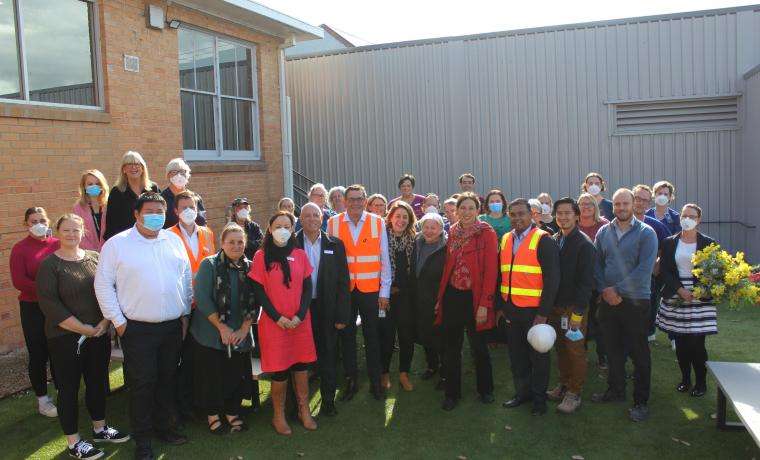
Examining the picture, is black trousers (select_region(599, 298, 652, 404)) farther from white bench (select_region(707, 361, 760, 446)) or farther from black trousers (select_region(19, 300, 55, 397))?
black trousers (select_region(19, 300, 55, 397))

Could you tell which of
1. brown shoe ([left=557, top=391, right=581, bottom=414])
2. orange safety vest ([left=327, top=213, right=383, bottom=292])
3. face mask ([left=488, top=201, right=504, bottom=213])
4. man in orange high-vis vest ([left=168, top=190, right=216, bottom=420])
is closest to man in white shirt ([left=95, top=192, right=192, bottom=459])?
man in orange high-vis vest ([left=168, top=190, right=216, bottom=420])

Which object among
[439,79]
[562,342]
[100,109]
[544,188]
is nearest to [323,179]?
[439,79]

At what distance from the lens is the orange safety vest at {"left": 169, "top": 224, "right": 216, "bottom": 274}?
5262 millimetres

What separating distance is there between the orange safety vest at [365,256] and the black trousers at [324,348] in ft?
1.37

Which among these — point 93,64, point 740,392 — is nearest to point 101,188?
point 93,64

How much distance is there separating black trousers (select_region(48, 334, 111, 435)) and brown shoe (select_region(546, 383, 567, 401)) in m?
3.84

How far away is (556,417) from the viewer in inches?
206

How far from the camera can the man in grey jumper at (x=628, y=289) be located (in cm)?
516

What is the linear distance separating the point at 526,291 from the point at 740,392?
169cm

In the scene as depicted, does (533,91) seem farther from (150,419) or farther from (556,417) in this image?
(150,419)

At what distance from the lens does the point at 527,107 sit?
1139cm

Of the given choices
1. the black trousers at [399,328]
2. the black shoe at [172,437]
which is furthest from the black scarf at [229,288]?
the black trousers at [399,328]

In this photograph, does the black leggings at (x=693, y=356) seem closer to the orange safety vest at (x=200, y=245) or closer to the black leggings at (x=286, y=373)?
the black leggings at (x=286, y=373)

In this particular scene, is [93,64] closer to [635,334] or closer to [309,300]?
[309,300]
